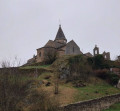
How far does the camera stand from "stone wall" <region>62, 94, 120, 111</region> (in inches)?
763

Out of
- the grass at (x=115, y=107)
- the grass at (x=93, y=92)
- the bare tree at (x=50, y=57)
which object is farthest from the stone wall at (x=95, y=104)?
the bare tree at (x=50, y=57)

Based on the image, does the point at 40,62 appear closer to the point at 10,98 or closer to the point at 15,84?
the point at 15,84

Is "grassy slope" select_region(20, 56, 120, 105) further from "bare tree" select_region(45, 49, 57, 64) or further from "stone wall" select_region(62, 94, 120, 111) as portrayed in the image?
"bare tree" select_region(45, 49, 57, 64)

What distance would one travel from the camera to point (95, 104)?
21.9 m

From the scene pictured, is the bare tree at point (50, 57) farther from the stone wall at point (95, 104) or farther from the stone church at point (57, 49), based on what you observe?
the stone wall at point (95, 104)

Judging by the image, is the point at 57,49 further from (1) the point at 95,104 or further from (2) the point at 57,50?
(1) the point at 95,104

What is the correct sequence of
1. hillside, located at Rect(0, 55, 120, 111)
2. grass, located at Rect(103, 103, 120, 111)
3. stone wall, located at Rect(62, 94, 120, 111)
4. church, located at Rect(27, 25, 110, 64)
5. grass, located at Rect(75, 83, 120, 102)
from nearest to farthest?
stone wall, located at Rect(62, 94, 120, 111)
hillside, located at Rect(0, 55, 120, 111)
grass, located at Rect(103, 103, 120, 111)
grass, located at Rect(75, 83, 120, 102)
church, located at Rect(27, 25, 110, 64)

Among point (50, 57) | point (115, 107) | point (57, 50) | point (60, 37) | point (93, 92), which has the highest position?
point (60, 37)

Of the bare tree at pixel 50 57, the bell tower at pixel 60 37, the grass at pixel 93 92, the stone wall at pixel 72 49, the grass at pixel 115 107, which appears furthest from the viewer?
the bell tower at pixel 60 37

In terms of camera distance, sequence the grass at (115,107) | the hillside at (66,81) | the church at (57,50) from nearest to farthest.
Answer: the hillside at (66,81)
the grass at (115,107)
the church at (57,50)

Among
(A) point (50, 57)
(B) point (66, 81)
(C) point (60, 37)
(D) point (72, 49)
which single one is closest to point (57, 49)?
(D) point (72, 49)

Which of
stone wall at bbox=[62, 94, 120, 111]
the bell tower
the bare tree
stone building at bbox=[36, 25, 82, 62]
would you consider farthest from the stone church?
stone wall at bbox=[62, 94, 120, 111]

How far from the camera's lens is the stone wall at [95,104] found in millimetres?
19391

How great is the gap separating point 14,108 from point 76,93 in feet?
38.1
